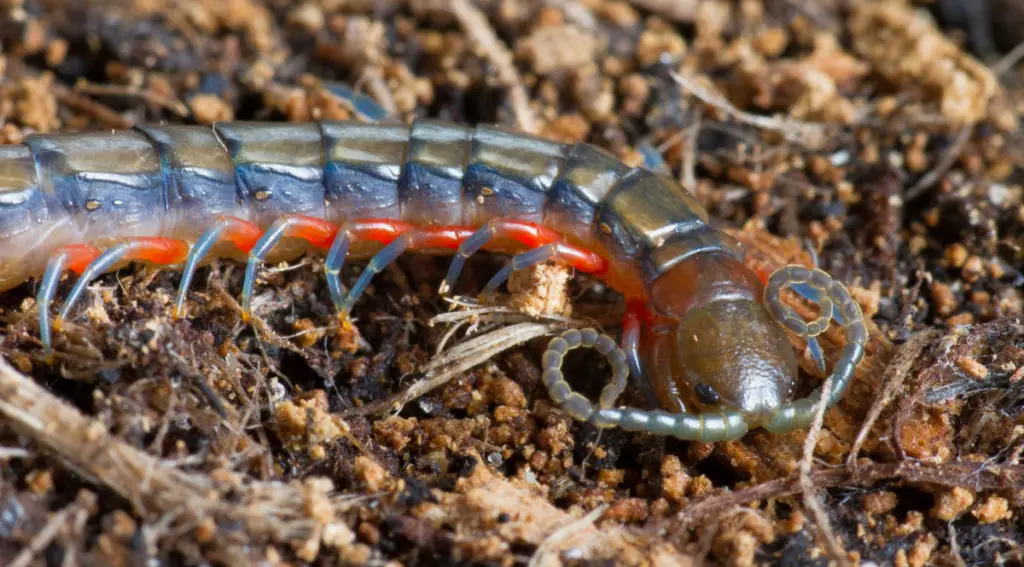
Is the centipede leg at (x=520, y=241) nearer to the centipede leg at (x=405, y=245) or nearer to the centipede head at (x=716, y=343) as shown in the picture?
the centipede leg at (x=405, y=245)

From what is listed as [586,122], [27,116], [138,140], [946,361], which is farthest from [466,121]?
[946,361]

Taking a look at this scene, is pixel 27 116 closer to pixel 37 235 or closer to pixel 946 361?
pixel 37 235

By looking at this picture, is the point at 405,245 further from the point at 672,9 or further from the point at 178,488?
the point at 672,9

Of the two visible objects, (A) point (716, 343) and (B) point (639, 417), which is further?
(A) point (716, 343)

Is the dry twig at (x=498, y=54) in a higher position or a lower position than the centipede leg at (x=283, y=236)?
higher

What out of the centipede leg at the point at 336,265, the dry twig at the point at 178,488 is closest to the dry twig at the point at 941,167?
the centipede leg at the point at 336,265

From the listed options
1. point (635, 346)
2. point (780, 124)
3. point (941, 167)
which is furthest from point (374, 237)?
point (941, 167)

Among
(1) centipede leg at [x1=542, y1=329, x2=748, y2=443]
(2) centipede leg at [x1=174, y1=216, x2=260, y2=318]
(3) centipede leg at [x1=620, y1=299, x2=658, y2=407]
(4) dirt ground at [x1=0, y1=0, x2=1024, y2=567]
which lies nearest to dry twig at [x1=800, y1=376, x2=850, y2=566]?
(4) dirt ground at [x1=0, y1=0, x2=1024, y2=567]
